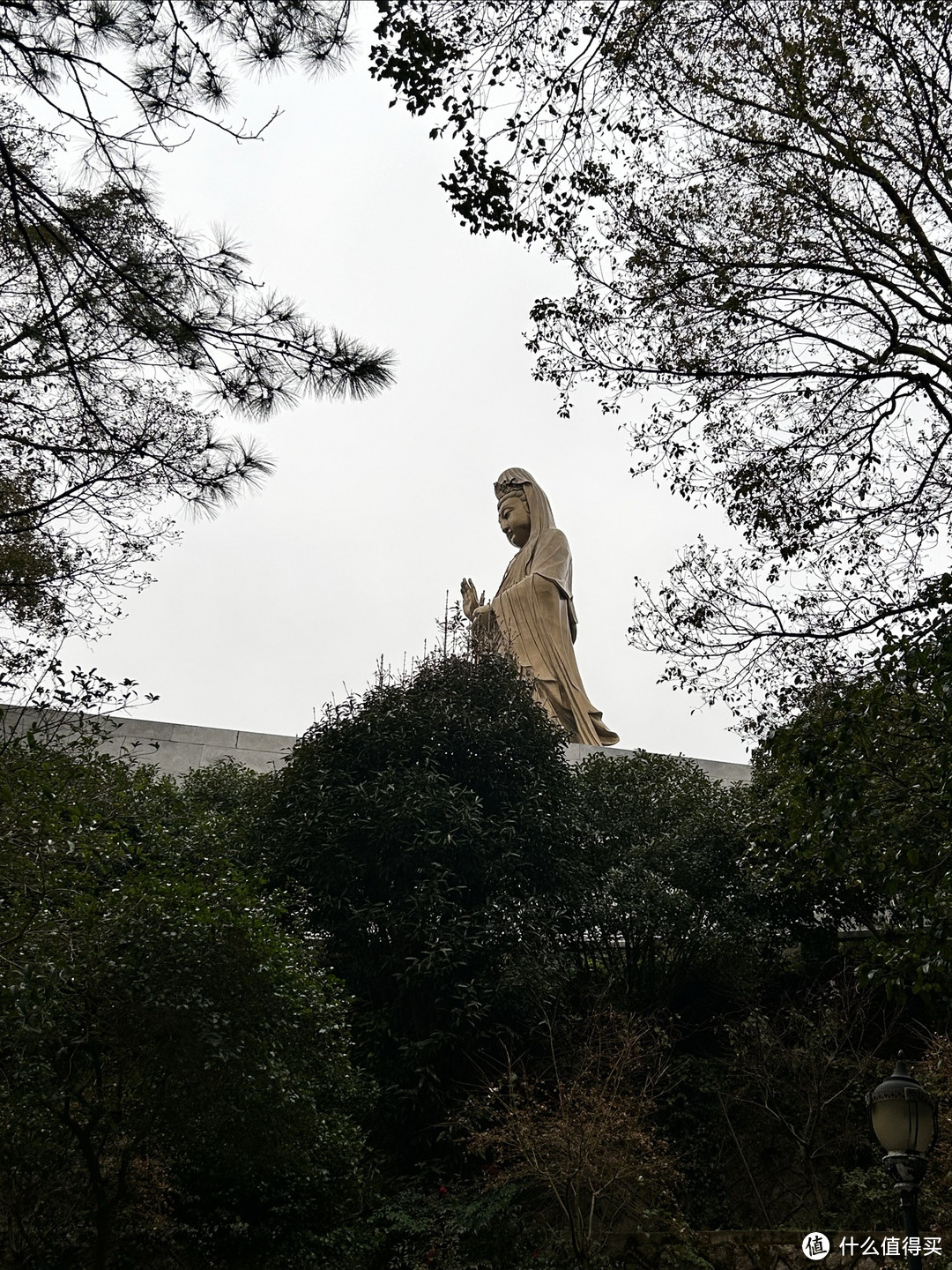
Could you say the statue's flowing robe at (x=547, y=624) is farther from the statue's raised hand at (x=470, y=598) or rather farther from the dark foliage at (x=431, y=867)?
the dark foliage at (x=431, y=867)

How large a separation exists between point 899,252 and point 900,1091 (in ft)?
12.7

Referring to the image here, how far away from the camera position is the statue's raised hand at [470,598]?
1833 cm

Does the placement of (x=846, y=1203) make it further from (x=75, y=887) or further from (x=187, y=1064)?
(x=75, y=887)

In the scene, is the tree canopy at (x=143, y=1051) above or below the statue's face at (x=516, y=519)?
below

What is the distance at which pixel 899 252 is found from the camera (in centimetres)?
647

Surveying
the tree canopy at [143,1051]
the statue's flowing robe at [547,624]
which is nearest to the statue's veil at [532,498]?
the statue's flowing robe at [547,624]

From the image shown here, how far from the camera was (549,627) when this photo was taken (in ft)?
58.3

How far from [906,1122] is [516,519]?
13937 mm

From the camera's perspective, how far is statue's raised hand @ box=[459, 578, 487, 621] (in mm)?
18328

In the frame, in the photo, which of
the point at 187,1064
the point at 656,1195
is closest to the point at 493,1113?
the point at 656,1195

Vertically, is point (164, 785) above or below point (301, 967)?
above

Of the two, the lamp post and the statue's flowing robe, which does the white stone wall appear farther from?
the lamp post

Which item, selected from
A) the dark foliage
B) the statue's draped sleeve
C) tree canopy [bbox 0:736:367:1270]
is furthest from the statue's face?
tree canopy [bbox 0:736:367:1270]

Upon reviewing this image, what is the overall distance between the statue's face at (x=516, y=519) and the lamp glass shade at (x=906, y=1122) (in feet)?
45.2
